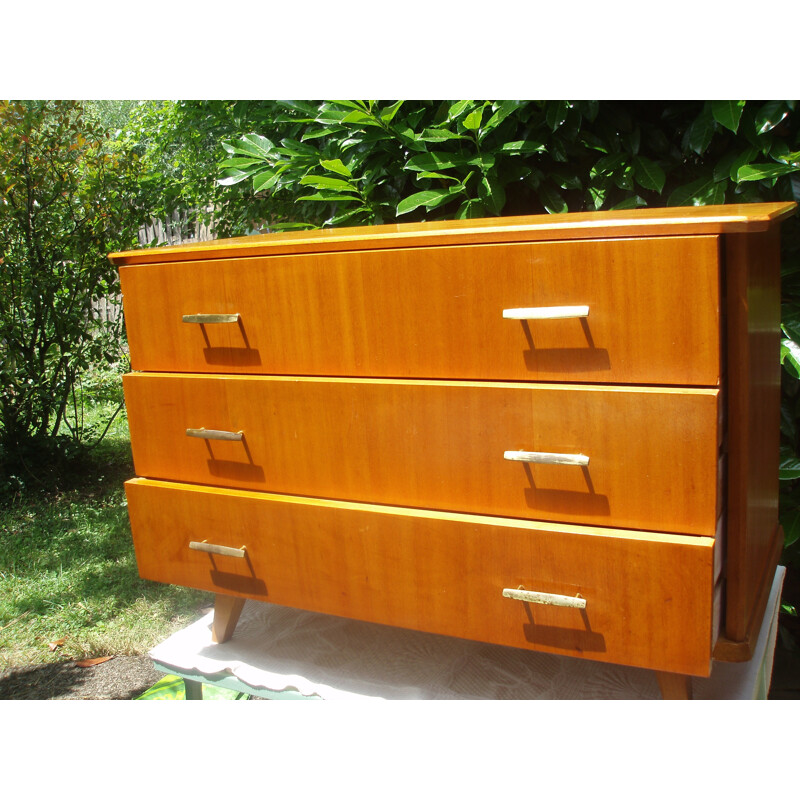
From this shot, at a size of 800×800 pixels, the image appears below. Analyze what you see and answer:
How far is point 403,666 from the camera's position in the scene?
4.12ft

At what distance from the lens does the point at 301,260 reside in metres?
1.09

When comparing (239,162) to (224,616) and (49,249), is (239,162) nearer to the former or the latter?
(224,616)

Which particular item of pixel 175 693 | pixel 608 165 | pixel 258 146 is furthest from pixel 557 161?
pixel 175 693

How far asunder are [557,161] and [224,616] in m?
1.17

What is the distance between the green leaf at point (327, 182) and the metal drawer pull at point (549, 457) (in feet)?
3.32

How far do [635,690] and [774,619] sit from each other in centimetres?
39

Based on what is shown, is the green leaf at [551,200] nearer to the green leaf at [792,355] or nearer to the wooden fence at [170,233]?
the green leaf at [792,355]

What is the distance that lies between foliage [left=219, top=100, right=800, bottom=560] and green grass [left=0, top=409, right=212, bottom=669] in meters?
1.35

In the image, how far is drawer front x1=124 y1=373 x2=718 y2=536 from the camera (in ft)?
2.94

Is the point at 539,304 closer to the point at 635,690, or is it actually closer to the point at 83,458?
the point at 635,690

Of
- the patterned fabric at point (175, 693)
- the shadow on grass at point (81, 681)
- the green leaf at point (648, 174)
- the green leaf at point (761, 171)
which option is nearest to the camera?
the green leaf at point (761, 171)

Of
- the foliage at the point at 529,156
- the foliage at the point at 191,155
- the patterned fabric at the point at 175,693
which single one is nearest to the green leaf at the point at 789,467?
the foliage at the point at 529,156

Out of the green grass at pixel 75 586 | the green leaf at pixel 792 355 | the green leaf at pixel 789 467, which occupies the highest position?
the green leaf at pixel 792 355

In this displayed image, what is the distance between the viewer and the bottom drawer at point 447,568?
91 centimetres
